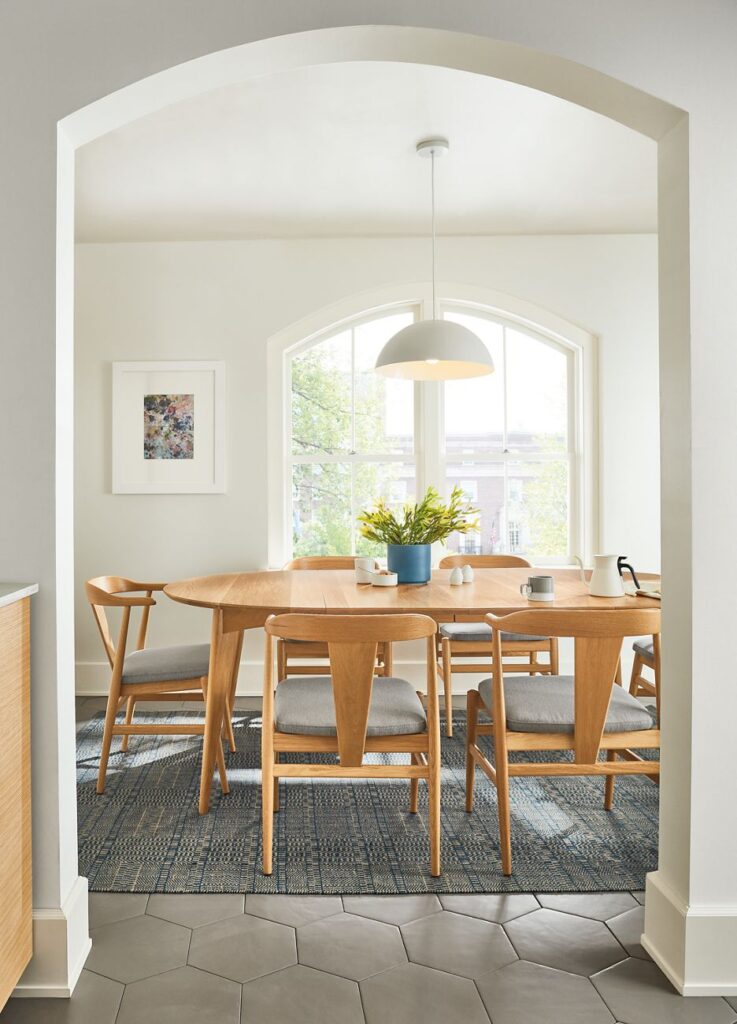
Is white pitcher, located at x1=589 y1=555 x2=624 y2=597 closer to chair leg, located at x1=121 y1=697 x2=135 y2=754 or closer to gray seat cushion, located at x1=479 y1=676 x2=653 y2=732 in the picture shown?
gray seat cushion, located at x1=479 y1=676 x2=653 y2=732

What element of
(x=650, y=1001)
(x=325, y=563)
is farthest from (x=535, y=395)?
(x=650, y=1001)

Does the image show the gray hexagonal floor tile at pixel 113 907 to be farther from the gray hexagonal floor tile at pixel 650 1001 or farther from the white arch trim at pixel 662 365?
the gray hexagonal floor tile at pixel 650 1001

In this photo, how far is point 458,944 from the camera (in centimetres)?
199

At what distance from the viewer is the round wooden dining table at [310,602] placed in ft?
8.71

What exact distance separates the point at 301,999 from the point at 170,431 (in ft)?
11.0

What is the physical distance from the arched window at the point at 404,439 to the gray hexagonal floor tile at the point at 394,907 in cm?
262

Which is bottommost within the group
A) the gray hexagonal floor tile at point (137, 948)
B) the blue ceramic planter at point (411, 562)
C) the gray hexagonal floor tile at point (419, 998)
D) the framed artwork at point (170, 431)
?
the gray hexagonal floor tile at point (419, 998)

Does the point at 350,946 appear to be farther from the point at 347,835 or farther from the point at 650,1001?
the point at 650,1001

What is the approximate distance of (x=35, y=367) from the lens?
180 cm

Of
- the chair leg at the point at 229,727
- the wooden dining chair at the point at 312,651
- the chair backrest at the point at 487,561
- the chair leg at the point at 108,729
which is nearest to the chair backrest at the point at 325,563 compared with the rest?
the wooden dining chair at the point at 312,651

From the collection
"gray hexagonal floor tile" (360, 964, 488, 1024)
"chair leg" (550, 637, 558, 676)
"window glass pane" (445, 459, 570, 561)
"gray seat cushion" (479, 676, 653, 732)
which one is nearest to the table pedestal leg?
"gray seat cushion" (479, 676, 653, 732)

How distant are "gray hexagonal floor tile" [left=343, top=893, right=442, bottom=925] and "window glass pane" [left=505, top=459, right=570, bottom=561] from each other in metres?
2.76

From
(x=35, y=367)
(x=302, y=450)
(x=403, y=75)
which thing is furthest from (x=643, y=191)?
(x=35, y=367)

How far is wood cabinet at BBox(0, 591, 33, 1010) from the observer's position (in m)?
1.62
